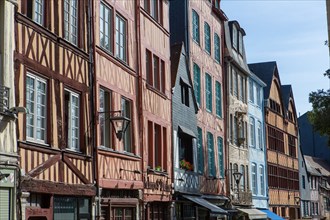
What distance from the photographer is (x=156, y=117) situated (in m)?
20.8

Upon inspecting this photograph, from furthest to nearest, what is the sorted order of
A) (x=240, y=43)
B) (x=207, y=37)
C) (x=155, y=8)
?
1. (x=240, y=43)
2. (x=207, y=37)
3. (x=155, y=8)

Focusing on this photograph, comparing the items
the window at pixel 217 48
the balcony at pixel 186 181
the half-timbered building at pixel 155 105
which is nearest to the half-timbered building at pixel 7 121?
the half-timbered building at pixel 155 105

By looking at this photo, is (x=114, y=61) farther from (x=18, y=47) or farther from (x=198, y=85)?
(x=198, y=85)

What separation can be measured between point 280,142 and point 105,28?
27.6m

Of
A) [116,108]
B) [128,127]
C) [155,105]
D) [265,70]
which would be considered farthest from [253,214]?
[265,70]

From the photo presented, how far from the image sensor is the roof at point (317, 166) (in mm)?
53412

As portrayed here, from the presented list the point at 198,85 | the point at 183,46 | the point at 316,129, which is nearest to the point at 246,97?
the point at 198,85

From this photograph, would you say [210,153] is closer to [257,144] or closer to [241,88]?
[241,88]

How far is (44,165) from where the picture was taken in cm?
1327

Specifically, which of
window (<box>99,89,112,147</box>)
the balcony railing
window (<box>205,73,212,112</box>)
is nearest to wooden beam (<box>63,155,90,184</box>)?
window (<box>99,89,112,147</box>)

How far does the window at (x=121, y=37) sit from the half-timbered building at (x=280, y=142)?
72.8ft

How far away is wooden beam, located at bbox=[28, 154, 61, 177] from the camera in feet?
42.0

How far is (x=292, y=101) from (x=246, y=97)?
571 inches

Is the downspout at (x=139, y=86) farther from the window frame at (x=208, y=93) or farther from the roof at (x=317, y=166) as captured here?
the roof at (x=317, y=166)
